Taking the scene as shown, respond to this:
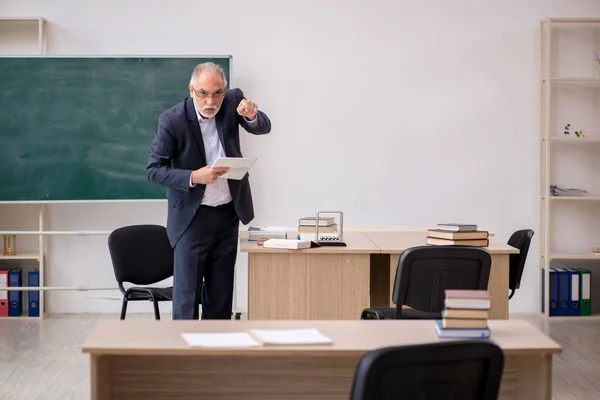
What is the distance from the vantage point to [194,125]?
4043 millimetres

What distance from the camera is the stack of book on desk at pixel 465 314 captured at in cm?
247

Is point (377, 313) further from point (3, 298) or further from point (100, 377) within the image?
point (3, 298)

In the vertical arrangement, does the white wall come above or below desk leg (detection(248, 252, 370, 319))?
above

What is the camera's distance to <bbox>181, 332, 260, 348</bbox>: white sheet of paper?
93.4 inches

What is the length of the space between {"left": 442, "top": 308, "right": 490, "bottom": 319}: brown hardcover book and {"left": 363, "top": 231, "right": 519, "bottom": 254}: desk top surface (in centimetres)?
193

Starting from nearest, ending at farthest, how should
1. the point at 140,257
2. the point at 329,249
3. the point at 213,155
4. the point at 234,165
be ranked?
the point at 234,165
the point at 213,155
the point at 329,249
the point at 140,257

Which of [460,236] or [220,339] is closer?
[220,339]

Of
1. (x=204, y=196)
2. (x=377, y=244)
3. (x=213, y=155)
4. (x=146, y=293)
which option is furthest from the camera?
(x=146, y=293)

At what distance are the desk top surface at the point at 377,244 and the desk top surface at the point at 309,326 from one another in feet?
5.53

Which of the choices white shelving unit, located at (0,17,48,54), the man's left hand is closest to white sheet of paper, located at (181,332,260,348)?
the man's left hand

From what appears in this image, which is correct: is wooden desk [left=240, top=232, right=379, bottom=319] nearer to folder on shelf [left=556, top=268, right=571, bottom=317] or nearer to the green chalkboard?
the green chalkboard

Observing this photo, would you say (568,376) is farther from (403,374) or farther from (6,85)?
(6,85)

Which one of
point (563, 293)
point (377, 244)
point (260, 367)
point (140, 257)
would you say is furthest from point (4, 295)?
point (563, 293)

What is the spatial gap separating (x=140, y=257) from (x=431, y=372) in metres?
3.49
